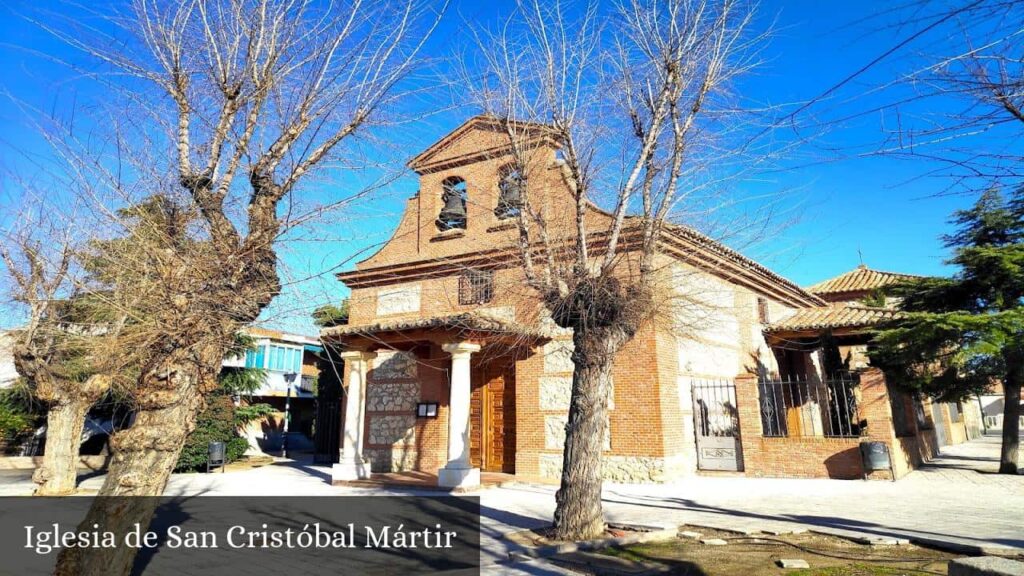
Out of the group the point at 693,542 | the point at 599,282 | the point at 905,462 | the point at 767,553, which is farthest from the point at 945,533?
the point at 905,462

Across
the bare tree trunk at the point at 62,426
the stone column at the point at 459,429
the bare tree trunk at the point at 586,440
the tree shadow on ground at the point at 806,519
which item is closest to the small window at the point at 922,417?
the tree shadow on ground at the point at 806,519

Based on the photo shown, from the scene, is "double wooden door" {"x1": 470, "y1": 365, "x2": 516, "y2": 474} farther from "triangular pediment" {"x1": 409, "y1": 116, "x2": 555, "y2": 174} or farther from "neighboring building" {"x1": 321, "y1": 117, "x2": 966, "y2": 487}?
"triangular pediment" {"x1": 409, "y1": 116, "x2": 555, "y2": 174}

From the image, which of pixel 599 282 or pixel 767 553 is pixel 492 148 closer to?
pixel 599 282

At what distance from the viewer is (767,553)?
5.32 meters

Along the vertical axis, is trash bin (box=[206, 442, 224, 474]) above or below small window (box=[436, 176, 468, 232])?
below

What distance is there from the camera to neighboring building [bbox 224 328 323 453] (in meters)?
25.0

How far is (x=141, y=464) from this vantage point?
396cm

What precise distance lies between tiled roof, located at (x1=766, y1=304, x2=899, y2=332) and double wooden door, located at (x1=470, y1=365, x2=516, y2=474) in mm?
7021

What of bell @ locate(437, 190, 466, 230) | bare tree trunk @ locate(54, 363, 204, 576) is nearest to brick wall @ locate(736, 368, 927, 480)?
bell @ locate(437, 190, 466, 230)

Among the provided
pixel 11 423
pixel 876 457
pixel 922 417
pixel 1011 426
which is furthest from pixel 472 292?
pixel 11 423

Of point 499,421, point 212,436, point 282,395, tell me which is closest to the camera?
point 499,421

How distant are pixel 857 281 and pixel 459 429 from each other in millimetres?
19760

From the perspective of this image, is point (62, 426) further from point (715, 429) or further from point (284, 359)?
point (284, 359)

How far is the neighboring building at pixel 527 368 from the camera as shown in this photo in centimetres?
1069
